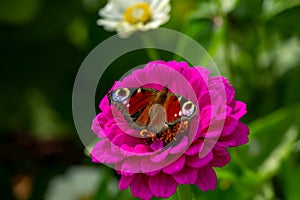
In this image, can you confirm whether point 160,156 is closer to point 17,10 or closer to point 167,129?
point 167,129

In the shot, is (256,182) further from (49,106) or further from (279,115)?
(49,106)

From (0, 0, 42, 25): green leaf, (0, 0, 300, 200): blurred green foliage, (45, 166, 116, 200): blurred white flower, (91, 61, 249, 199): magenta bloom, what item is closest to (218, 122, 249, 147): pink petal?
(91, 61, 249, 199): magenta bloom

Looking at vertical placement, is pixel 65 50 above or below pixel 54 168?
above

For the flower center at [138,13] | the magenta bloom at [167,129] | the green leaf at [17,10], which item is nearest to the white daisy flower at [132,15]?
the flower center at [138,13]

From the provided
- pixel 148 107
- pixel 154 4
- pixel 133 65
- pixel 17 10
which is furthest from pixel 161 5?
pixel 17 10

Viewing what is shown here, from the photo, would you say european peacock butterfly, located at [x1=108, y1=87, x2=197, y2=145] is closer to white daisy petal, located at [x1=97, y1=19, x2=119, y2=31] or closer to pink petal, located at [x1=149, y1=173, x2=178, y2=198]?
pink petal, located at [x1=149, y1=173, x2=178, y2=198]

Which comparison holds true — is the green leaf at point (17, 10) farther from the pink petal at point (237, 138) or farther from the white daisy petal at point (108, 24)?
the pink petal at point (237, 138)

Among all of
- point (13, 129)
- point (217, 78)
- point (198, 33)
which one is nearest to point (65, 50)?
point (13, 129)
